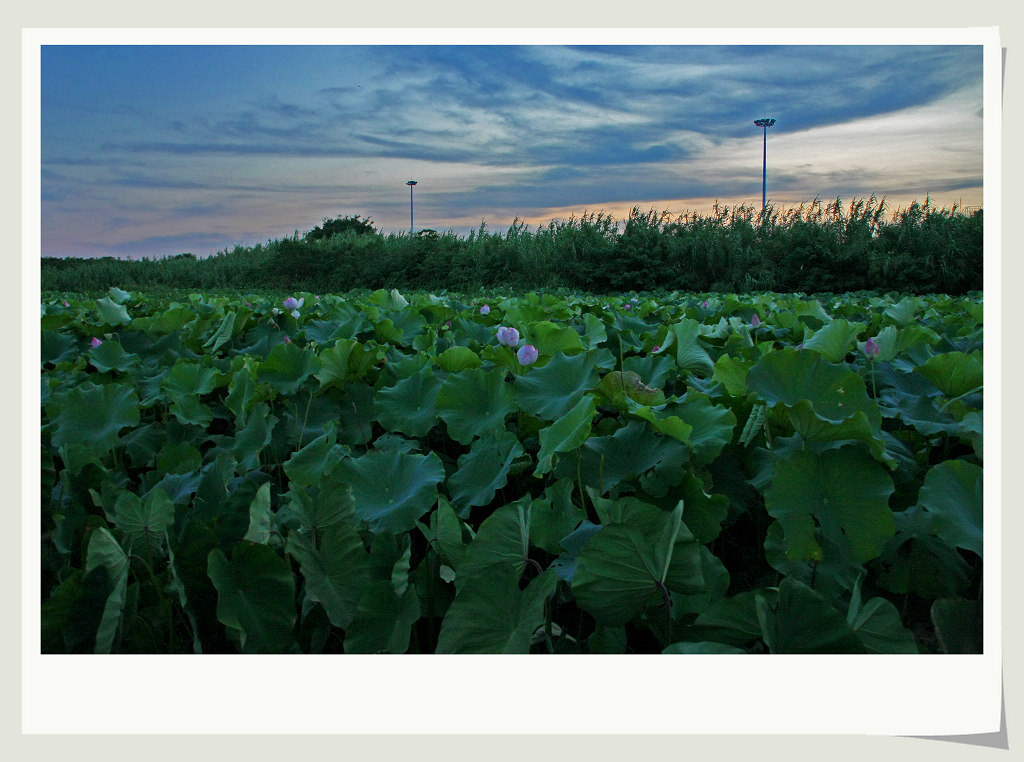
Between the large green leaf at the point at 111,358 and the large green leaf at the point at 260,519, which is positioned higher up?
the large green leaf at the point at 111,358

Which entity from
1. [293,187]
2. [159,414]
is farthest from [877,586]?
[293,187]

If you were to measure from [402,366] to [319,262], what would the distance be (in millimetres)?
16701

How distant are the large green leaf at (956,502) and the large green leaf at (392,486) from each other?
22.5 inches

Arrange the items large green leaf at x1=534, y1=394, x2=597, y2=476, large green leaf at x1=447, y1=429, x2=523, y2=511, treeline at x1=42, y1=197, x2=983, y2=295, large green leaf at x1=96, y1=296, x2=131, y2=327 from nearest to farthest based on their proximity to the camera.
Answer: large green leaf at x1=534, y1=394, x2=597, y2=476
large green leaf at x1=447, y1=429, x2=523, y2=511
large green leaf at x1=96, y1=296, x2=131, y2=327
treeline at x1=42, y1=197, x2=983, y2=295

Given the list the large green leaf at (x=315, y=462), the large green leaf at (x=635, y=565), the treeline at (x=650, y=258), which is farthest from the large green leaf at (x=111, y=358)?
the treeline at (x=650, y=258)

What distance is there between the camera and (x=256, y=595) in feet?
2.43

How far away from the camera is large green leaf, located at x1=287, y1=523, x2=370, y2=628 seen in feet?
2.44

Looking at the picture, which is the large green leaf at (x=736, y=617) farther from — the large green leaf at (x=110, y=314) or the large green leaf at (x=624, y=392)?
the large green leaf at (x=110, y=314)

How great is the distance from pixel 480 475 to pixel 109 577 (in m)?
0.45

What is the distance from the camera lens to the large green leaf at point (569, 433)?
2.52ft

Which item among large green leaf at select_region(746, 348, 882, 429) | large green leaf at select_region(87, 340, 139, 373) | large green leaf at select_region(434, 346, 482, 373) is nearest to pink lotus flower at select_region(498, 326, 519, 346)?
large green leaf at select_region(434, 346, 482, 373)

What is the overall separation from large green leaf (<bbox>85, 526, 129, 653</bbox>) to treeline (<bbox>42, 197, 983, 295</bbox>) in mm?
7592

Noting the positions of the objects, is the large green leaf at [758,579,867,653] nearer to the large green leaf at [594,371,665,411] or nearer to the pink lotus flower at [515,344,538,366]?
the large green leaf at [594,371,665,411]

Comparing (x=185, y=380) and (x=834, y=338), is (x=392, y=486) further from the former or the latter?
(x=834, y=338)
